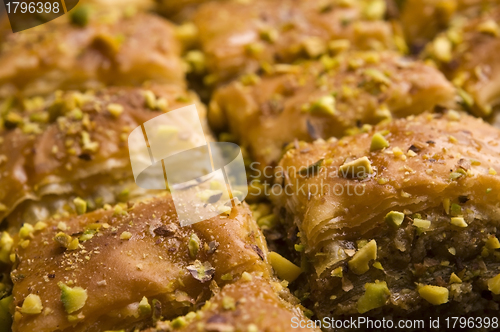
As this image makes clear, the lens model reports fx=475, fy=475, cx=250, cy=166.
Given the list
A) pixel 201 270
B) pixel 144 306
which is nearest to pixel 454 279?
pixel 201 270

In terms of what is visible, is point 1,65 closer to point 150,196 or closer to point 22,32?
point 22,32

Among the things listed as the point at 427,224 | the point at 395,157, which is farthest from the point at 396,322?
the point at 395,157

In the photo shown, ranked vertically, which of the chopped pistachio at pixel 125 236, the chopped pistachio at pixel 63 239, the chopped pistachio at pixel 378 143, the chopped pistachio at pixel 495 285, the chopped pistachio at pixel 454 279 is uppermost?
the chopped pistachio at pixel 378 143

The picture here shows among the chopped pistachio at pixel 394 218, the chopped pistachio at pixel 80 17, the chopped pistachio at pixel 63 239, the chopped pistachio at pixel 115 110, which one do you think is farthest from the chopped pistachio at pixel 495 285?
the chopped pistachio at pixel 80 17

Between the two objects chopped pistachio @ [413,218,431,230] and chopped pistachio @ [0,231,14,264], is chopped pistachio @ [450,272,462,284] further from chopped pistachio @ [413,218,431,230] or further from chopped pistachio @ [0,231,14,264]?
chopped pistachio @ [0,231,14,264]

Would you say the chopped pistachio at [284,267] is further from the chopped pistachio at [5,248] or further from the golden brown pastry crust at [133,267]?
the chopped pistachio at [5,248]

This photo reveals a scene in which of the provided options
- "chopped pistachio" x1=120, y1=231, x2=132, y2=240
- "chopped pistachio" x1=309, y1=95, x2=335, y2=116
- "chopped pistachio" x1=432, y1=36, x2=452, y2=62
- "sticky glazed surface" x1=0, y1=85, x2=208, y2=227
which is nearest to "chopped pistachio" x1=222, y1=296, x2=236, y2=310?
"chopped pistachio" x1=120, y1=231, x2=132, y2=240

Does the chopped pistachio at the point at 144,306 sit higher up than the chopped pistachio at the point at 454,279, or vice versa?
the chopped pistachio at the point at 144,306
